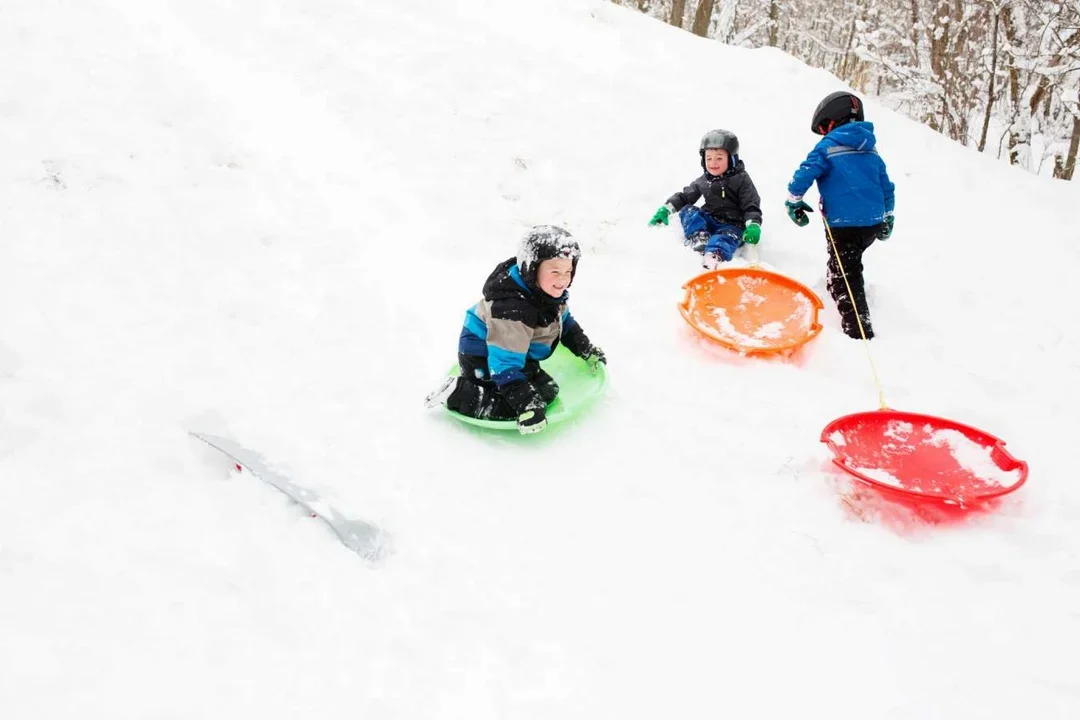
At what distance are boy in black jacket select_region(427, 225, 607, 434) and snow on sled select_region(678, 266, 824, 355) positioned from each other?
108 cm

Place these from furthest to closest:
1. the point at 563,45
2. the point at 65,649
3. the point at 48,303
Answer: the point at 563,45 < the point at 48,303 < the point at 65,649

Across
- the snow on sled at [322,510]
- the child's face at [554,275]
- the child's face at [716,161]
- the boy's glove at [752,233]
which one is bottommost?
the snow on sled at [322,510]

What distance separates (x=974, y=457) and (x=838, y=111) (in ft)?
7.58

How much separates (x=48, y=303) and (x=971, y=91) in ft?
36.2

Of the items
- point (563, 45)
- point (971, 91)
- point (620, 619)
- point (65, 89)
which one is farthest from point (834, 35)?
point (620, 619)

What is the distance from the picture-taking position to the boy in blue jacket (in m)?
4.00

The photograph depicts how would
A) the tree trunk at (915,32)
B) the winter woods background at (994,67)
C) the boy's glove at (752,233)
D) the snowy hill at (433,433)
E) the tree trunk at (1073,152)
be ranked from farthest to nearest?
the tree trunk at (915,32) < the tree trunk at (1073,152) < the winter woods background at (994,67) < the boy's glove at (752,233) < the snowy hill at (433,433)

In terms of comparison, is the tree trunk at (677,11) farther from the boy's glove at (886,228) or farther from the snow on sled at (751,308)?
Result: the snow on sled at (751,308)

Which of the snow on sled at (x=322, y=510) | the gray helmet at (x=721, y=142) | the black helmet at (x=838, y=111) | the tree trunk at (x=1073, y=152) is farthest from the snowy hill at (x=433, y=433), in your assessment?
the tree trunk at (x=1073, y=152)

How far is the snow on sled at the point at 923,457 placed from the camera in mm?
2467

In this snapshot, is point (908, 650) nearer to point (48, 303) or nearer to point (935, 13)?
point (48, 303)

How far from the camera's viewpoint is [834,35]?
22.6 meters

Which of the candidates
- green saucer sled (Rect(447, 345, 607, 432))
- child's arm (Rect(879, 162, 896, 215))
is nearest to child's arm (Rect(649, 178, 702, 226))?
child's arm (Rect(879, 162, 896, 215))

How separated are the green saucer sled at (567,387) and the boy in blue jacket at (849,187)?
5.79 feet
